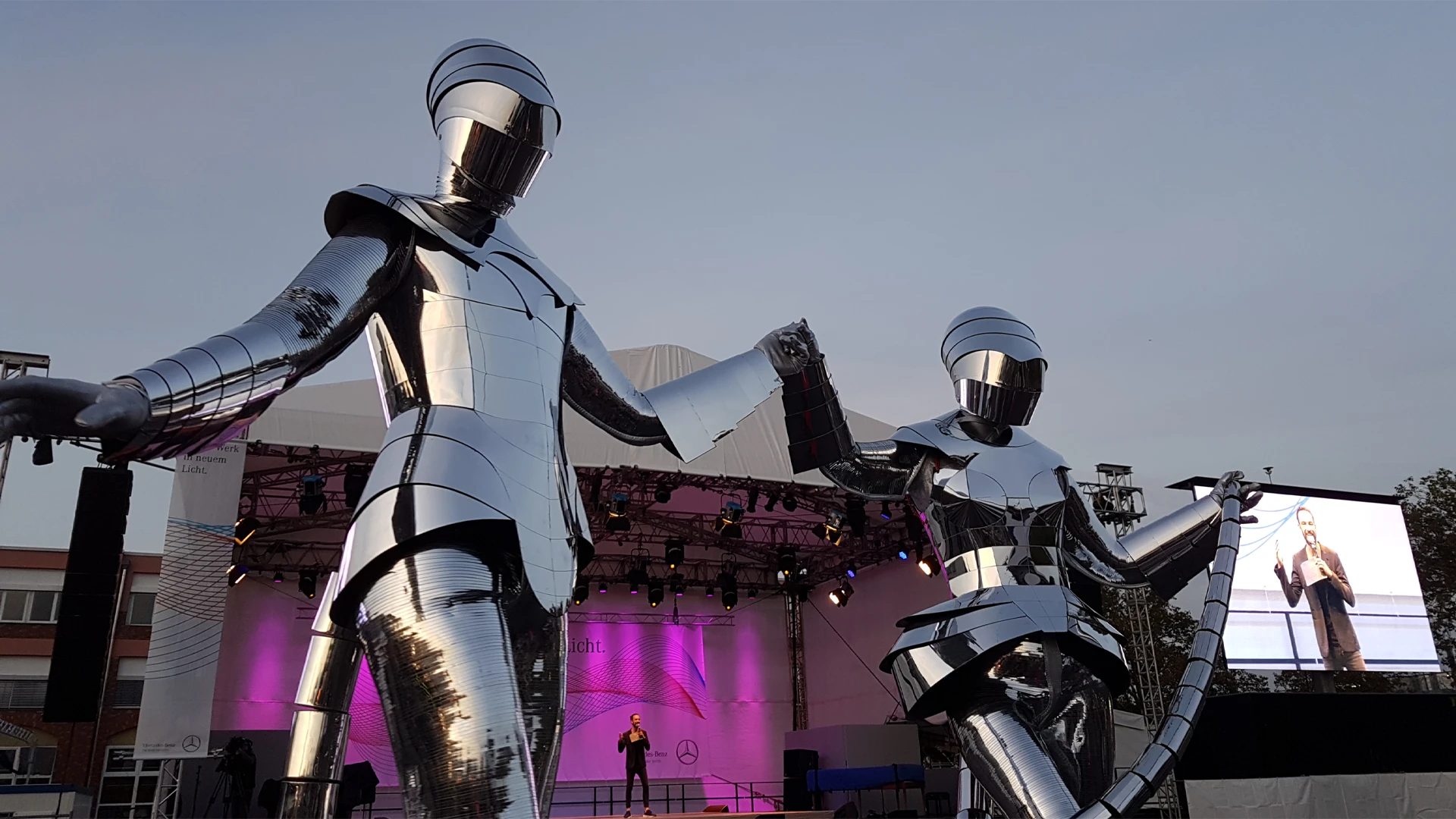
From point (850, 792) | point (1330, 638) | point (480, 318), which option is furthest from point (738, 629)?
point (480, 318)

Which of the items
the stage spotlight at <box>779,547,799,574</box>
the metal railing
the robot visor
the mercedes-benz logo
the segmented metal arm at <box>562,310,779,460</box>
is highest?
the stage spotlight at <box>779,547,799,574</box>

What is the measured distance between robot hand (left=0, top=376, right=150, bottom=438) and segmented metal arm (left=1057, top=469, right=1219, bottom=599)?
132 inches

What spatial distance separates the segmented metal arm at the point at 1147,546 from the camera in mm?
4199

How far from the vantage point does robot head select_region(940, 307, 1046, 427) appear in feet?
13.7

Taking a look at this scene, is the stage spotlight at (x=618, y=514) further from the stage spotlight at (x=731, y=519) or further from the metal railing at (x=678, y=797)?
the metal railing at (x=678, y=797)

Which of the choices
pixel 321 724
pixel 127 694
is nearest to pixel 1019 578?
pixel 321 724

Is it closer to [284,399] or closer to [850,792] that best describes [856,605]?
[850,792]

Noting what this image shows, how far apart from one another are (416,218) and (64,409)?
987mm

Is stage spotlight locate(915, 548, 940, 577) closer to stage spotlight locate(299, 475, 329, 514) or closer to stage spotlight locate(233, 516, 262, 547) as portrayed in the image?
stage spotlight locate(299, 475, 329, 514)

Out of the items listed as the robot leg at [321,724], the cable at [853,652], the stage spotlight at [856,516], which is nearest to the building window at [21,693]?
the cable at [853,652]

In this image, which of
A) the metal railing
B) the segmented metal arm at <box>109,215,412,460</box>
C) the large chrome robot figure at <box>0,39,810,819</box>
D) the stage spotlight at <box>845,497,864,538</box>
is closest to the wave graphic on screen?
the metal railing

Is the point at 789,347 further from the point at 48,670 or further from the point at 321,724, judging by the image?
the point at 48,670

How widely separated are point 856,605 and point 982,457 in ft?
67.6

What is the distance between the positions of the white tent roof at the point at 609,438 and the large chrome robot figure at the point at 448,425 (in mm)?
10193
